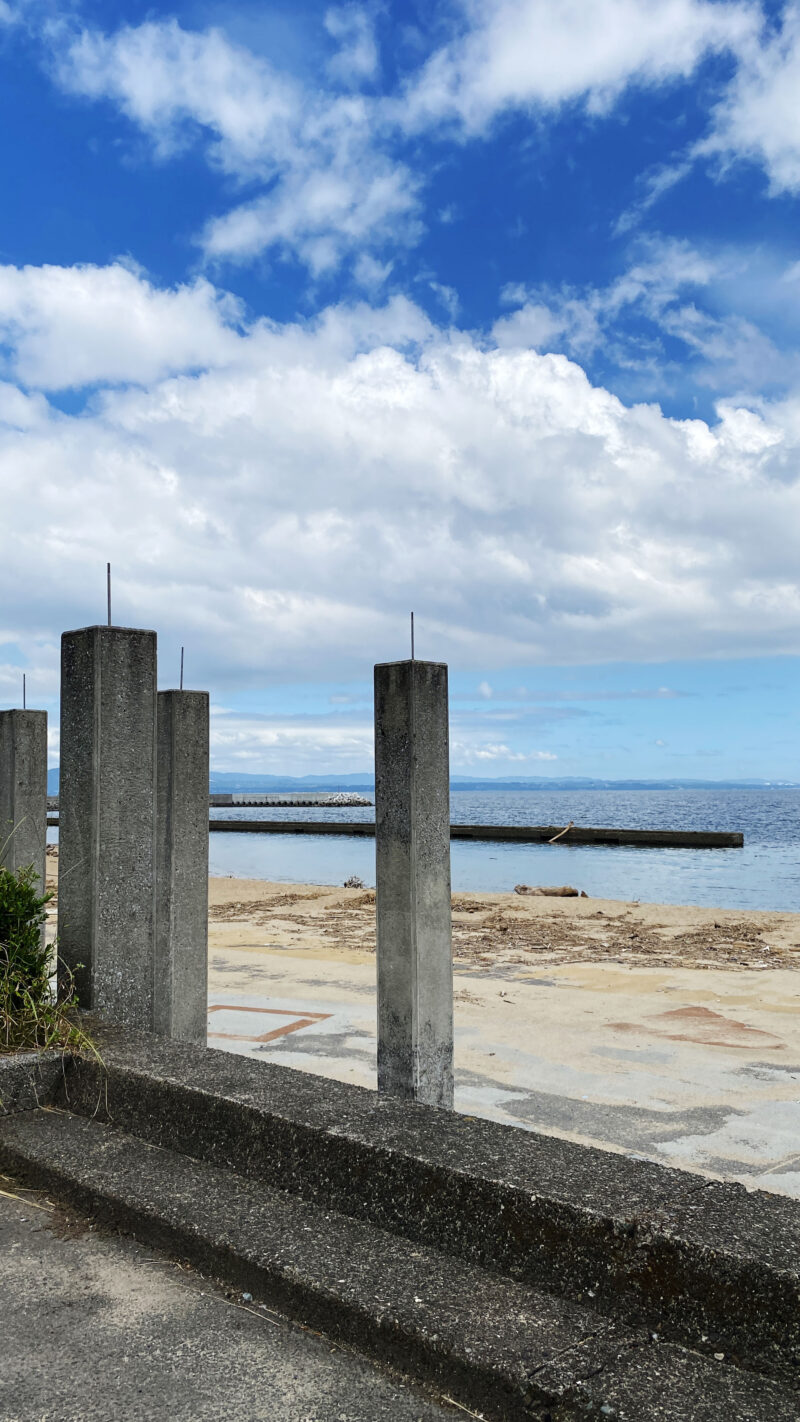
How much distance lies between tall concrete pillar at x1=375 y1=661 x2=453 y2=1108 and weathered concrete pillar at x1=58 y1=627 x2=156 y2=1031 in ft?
3.38

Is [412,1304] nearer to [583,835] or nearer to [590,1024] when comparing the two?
[590,1024]

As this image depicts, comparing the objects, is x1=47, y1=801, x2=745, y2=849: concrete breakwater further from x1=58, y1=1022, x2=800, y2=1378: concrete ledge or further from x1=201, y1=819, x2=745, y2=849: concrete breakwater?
x1=58, y1=1022, x2=800, y2=1378: concrete ledge

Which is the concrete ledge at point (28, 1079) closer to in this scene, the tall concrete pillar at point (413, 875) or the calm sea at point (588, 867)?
the tall concrete pillar at point (413, 875)

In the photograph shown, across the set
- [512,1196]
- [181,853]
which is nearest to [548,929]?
[181,853]

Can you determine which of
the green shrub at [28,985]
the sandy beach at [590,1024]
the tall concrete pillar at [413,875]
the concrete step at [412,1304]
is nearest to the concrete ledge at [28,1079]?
the green shrub at [28,985]

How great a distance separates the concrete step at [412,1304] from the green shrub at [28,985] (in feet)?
2.52

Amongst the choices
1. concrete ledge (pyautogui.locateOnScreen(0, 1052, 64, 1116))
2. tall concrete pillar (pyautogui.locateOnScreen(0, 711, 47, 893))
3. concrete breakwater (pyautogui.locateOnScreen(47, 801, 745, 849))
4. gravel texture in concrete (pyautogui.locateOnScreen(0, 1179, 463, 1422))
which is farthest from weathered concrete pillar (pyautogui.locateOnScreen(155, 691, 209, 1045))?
concrete breakwater (pyautogui.locateOnScreen(47, 801, 745, 849))

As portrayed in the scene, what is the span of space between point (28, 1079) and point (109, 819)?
3.50 feet

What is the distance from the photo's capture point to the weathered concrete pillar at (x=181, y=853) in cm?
524

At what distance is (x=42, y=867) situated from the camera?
6621mm

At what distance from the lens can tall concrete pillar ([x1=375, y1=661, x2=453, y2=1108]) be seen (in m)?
4.02

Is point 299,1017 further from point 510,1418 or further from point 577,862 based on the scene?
point 577,862

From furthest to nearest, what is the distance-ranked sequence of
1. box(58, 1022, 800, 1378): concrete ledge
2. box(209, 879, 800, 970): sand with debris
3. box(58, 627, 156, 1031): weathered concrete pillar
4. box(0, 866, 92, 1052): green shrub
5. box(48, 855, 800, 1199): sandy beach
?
box(209, 879, 800, 970): sand with debris < box(48, 855, 800, 1199): sandy beach < box(58, 627, 156, 1031): weathered concrete pillar < box(0, 866, 92, 1052): green shrub < box(58, 1022, 800, 1378): concrete ledge

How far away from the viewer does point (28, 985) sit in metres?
4.10
